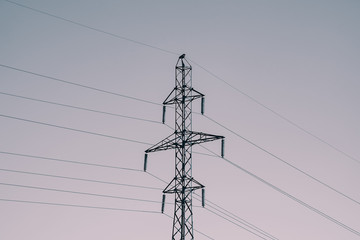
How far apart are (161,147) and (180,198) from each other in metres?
3.40

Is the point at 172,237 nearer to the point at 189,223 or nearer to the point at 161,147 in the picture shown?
the point at 189,223

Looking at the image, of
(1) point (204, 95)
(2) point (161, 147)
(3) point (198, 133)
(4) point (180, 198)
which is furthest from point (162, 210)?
(1) point (204, 95)

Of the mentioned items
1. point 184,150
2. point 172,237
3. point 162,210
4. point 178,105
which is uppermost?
point 178,105

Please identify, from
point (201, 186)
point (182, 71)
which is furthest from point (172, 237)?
point (182, 71)

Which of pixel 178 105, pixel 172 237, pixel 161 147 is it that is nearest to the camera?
pixel 172 237

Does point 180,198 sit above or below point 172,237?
above

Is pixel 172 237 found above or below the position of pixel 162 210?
below

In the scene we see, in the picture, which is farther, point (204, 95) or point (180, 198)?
point (204, 95)

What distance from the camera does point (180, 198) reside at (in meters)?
22.9

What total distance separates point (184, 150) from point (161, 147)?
1.49 metres

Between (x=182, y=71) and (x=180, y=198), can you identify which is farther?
(x=182, y=71)

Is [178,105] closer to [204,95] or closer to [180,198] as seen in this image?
[204,95]

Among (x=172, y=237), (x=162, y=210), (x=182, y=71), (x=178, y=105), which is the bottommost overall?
(x=172, y=237)

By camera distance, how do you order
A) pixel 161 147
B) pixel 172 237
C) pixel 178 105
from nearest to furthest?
1. pixel 172 237
2. pixel 161 147
3. pixel 178 105
